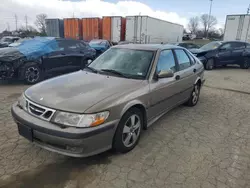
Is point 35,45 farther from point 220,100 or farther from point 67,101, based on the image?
point 220,100

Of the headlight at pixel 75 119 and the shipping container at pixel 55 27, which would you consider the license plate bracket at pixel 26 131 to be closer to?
the headlight at pixel 75 119

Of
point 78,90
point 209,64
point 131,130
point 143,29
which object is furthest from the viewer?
point 143,29

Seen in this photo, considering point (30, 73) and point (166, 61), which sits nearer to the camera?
point (166, 61)

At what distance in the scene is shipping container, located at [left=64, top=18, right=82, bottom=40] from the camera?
23.4m

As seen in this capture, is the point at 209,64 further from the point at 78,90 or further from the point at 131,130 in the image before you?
the point at 78,90

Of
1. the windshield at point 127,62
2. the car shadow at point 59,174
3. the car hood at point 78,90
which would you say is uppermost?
the windshield at point 127,62

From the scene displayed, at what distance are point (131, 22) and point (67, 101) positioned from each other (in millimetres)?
18239

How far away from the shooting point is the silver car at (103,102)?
237 centimetres

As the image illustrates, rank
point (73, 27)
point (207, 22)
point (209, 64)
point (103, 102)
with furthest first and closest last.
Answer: point (207, 22)
point (73, 27)
point (209, 64)
point (103, 102)

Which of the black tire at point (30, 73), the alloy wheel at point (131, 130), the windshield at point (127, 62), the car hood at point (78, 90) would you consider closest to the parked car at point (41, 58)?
the black tire at point (30, 73)

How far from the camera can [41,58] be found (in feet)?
22.8

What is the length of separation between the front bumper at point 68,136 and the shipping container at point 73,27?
22430mm

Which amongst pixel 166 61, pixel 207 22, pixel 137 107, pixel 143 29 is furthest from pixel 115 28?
pixel 207 22

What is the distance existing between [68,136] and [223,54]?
1142 centimetres
